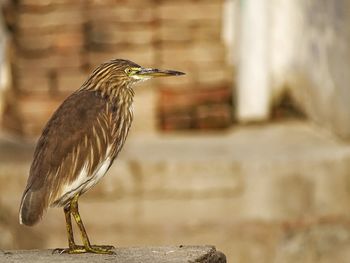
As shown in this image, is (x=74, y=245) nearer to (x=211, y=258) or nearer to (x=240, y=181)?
(x=211, y=258)

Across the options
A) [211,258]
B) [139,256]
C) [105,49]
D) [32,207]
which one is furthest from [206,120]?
[32,207]

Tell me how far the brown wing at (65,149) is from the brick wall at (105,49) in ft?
16.1

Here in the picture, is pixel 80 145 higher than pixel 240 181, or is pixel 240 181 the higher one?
pixel 80 145

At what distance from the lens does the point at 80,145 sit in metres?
5.93

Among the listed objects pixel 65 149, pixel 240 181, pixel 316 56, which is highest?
pixel 65 149

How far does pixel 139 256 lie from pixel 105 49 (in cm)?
512

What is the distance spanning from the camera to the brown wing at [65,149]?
19.0 feet

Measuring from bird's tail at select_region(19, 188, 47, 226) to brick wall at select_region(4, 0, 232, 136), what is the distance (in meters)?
5.15

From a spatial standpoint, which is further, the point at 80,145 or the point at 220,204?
the point at 220,204

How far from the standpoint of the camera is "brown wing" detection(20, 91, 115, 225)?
579 centimetres

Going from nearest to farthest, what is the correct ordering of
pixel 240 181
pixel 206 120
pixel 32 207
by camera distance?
pixel 32 207
pixel 240 181
pixel 206 120

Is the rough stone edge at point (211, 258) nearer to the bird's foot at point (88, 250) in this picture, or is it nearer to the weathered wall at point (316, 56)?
the bird's foot at point (88, 250)

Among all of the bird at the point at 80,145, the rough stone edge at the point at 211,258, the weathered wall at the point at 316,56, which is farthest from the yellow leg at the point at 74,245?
the weathered wall at the point at 316,56

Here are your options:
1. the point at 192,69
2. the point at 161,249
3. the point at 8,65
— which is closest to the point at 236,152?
the point at 192,69
